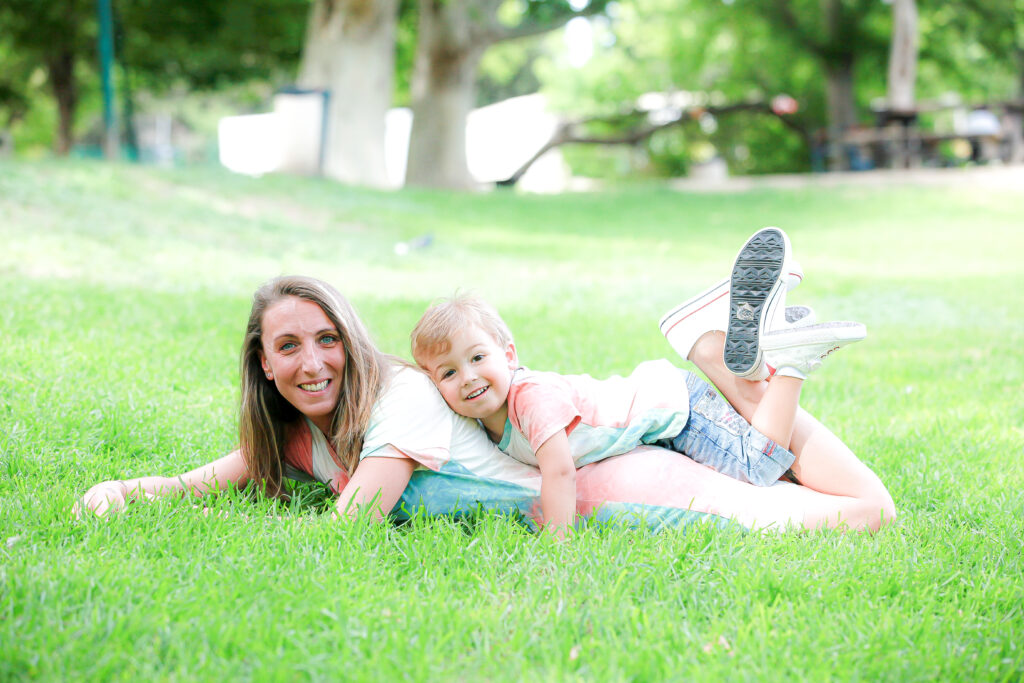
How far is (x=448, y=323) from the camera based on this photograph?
3184 millimetres

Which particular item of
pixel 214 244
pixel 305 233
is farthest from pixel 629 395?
pixel 305 233

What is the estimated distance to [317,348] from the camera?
3217 mm

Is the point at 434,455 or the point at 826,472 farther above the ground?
the point at 434,455

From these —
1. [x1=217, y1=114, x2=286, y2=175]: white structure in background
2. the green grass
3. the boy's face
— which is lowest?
the green grass

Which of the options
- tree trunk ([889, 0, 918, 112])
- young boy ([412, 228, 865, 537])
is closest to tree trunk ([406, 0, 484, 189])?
tree trunk ([889, 0, 918, 112])

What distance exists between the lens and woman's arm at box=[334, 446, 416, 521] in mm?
3066

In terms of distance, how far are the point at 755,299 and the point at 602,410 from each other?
2.31 feet

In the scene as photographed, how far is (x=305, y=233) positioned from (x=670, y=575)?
10.2 meters

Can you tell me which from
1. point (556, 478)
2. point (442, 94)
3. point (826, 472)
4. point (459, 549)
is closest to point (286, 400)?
point (459, 549)

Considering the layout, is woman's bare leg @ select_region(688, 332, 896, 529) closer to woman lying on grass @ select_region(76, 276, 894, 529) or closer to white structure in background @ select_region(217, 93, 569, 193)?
woman lying on grass @ select_region(76, 276, 894, 529)

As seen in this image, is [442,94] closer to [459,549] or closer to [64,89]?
[64,89]

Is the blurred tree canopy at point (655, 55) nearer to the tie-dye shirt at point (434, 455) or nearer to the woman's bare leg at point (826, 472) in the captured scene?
the tie-dye shirt at point (434, 455)

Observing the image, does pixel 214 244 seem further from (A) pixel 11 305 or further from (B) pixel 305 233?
(A) pixel 11 305

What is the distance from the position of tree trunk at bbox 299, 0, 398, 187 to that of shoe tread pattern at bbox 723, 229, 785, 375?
15733 millimetres
